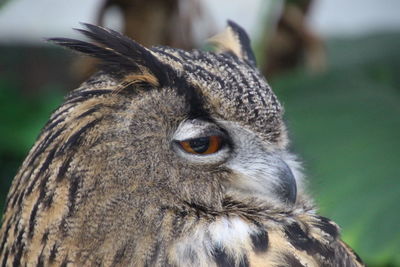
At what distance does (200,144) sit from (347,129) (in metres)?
1.63

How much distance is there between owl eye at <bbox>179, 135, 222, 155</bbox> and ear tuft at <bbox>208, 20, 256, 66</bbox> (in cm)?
38

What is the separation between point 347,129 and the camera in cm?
332

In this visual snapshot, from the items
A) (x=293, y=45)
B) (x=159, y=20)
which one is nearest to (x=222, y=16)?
(x=293, y=45)

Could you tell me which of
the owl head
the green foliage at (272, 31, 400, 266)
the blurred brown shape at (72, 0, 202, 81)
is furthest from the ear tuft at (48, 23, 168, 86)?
the blurred brown shape at (72, 0, 202, 81)

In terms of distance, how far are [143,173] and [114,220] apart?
128 mm

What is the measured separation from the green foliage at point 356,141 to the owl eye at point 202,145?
17.4 inches

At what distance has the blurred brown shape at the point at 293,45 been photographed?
383 cm

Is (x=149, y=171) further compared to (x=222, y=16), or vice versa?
(x=222, y=16)

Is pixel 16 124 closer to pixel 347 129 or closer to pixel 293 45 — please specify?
pixel 293 45

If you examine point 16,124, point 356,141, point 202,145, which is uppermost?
point 202,145

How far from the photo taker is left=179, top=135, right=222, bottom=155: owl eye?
5.91 feet

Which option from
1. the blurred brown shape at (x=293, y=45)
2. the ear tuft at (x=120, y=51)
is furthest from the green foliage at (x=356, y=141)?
the ear tuft at (x=120, y=51)

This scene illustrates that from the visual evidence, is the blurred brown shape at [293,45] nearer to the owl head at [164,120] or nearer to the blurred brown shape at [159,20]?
the blurred brown shape at [159,20]

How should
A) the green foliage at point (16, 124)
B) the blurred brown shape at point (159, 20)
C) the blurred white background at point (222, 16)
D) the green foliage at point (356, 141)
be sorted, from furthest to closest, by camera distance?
the blurred white background at point (222, 16)
the green foliage at point (16, 124)
the blurred brown shape at point (159, 20)
the green foliage at point (356, 141)
